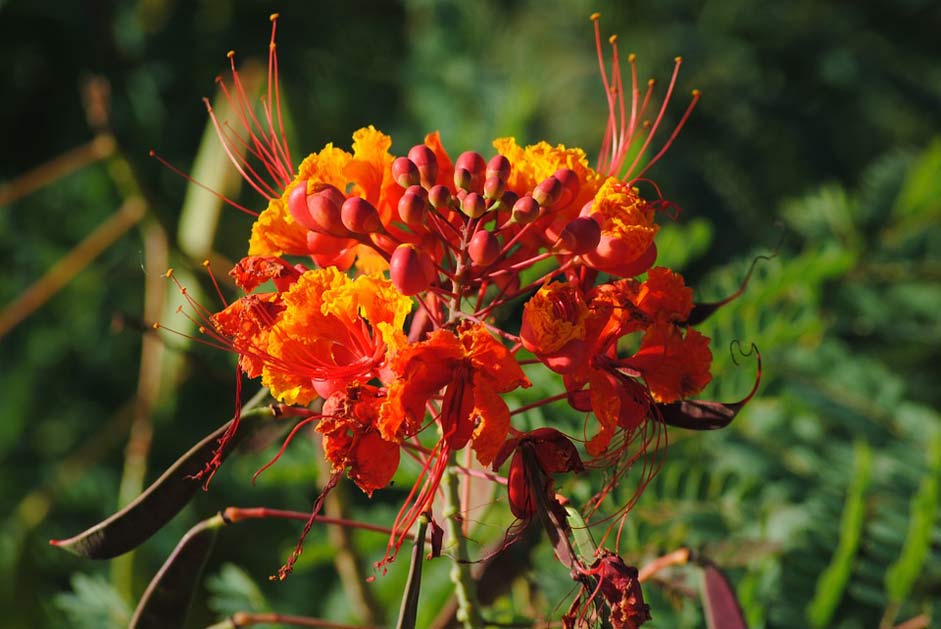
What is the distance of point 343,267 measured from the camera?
1597 mm

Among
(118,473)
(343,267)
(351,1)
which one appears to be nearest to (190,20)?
(351,1)

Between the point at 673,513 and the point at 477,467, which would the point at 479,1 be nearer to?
the point at 673,513

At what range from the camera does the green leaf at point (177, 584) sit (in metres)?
1.62

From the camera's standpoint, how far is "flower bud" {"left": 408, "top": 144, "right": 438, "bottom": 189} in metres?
A: 1.50

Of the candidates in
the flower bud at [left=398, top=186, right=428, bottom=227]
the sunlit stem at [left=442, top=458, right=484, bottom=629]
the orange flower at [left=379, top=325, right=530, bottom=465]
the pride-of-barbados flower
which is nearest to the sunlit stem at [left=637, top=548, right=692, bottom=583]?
the pride-of-barbados flower

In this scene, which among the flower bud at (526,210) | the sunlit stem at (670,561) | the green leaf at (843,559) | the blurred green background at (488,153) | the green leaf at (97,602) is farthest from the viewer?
the green leaf at (97,602)

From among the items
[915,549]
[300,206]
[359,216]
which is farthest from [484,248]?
[915,549]

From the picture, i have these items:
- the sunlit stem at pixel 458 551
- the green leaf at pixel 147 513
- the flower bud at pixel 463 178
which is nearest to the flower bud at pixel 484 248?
the flower bud at pixel 463 178

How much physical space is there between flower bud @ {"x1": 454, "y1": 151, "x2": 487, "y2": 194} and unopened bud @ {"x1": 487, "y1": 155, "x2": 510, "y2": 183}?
3 centimetres

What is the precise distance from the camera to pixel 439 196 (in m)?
1.46

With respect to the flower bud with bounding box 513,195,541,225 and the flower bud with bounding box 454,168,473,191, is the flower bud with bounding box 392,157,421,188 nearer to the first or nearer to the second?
the flower bud with bounding box 454,168,473,191

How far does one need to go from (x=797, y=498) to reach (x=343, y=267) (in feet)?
4.45

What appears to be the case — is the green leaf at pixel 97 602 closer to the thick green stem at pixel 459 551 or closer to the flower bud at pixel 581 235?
the thick green stem at pixel 459 551

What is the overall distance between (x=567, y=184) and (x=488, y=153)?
69.6 inches
